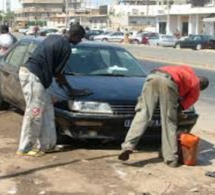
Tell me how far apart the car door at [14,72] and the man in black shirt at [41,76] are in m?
1.75

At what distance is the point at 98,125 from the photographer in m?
7.20

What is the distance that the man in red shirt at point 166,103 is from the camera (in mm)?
6691

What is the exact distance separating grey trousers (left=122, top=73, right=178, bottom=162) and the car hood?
0.60 m

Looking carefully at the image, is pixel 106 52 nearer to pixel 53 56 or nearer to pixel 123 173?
pixel 53 56

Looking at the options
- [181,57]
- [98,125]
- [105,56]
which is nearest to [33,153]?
[98,125]

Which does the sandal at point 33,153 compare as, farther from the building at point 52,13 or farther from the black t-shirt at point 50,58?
the building at point 52,13

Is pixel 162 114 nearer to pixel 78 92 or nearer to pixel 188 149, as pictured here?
pixel 188 149

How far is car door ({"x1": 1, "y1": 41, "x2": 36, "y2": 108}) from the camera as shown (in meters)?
9.21

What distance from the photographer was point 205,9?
81812 millimetres

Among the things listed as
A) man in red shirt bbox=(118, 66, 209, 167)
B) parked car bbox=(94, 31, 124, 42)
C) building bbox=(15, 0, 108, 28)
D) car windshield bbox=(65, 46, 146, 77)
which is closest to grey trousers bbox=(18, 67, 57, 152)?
man in red shirt bbox=(118, 66, 209, 167)

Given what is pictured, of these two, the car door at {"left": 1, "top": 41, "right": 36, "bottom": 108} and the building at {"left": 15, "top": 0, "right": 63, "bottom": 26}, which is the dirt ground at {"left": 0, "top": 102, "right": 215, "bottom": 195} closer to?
the car door at {"left": 1, "top": 41, "right": 36, "bottom": 108}

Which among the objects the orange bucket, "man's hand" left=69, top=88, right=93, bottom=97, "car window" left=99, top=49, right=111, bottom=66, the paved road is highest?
"car window" left=99, top=49, right=111, bottom=66

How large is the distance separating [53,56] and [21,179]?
5.39 ft

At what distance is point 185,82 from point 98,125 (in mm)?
1210
